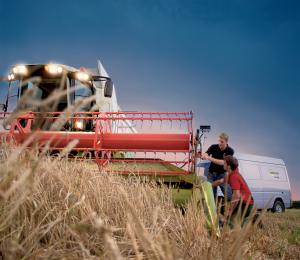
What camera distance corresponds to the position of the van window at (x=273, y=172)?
14555 mm

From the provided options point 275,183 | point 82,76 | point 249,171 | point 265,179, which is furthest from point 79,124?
point 275,183

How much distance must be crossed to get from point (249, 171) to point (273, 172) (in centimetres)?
182

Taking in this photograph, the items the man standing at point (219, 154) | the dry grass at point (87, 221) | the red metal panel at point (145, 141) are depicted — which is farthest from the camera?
the man standing at point (219, 154)

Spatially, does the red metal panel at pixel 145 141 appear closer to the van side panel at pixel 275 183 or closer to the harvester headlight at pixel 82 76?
the harvester headlight at pixel 82 76

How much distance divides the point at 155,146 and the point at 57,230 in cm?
368

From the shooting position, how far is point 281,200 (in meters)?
15.8

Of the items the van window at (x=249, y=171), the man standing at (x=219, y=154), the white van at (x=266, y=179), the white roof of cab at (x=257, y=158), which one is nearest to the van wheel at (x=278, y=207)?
the white van at (x=266, y=179)

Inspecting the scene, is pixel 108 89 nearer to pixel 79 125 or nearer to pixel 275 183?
pixel 79 125

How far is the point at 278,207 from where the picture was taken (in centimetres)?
1581

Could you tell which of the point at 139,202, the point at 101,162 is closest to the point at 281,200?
the point at 101,162

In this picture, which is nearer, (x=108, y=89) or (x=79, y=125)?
(x=108, y=89)

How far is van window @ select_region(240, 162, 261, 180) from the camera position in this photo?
1354cm

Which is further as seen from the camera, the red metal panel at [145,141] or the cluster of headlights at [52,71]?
the cluster of headlights at [52,71]

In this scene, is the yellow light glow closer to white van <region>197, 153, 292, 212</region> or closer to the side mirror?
the side mirror
